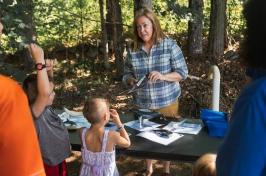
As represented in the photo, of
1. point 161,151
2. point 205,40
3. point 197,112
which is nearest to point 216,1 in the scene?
point 205,40

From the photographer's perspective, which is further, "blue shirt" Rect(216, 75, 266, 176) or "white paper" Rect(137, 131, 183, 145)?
"white paper" Rect(137, 131, 183, 145)

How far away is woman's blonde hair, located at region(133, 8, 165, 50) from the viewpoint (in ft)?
13.2

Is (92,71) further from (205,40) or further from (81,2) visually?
(205,40)

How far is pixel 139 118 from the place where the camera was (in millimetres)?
3854

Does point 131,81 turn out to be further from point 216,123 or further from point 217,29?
point 217,29

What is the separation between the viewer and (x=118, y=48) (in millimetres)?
9336

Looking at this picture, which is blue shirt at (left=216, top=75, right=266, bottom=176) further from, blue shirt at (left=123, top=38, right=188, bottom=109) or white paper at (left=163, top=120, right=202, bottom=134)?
blue shirt at (left=123, top=38, right=188, bottom=109)

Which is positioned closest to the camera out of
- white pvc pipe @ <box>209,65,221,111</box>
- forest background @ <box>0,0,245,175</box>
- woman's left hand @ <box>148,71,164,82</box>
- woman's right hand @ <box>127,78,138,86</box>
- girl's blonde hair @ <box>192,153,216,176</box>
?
Result: girl's blonde hair @ <box>192,153,216,176</box>

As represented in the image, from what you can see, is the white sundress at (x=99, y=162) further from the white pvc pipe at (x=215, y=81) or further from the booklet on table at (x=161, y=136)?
the white pvc pipe at (x=215, y=81)

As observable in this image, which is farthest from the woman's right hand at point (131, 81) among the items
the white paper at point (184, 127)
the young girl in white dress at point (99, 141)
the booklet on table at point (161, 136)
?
the young girl in white dress at point (99, 141)

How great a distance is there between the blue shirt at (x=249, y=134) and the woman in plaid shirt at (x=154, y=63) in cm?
286

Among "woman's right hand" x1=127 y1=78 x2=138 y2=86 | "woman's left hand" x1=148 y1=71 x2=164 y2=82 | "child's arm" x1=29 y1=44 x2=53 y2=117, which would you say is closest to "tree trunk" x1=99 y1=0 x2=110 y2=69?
"woman's right hand" x1=127 y1=78 x2=138 y2=86

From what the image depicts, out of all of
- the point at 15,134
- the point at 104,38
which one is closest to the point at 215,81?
the point at 15,134

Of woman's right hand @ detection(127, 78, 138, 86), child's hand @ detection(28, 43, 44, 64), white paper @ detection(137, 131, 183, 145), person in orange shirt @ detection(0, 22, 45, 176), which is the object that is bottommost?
white paper @ detection(137, 131, 183, 145)
